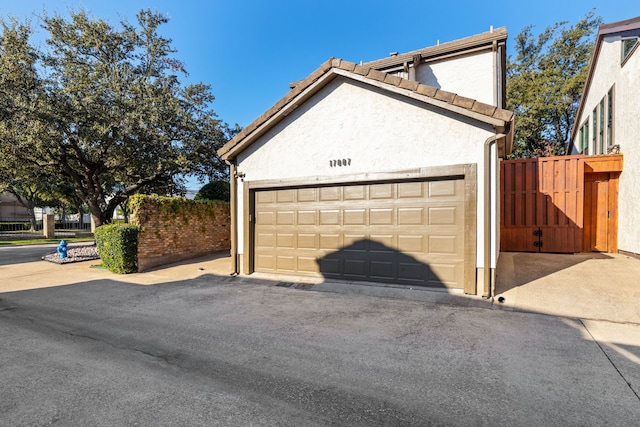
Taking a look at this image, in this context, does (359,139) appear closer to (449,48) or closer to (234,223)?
(234,223)

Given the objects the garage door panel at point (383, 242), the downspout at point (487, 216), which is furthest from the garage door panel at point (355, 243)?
the downspout at point (487, 216)


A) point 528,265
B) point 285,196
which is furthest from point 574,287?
point 285,196

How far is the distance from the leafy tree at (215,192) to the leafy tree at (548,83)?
2104cm

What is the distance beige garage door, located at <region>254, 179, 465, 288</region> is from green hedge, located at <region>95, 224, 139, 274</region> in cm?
405

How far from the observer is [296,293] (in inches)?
268

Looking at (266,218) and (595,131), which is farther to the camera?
(595,131)

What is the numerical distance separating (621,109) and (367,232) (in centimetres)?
977

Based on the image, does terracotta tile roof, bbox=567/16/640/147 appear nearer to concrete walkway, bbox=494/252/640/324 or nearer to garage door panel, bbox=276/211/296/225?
concrete walkway, bbox=494/252/640/324

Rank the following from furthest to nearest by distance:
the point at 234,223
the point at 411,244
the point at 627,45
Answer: the point at 627,45, the point at 234,223, the point at 411,244

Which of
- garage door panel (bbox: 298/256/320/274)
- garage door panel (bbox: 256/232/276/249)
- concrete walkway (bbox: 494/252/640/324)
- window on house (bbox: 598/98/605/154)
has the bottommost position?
concrete walkway (bbox: 494/252/640/324)

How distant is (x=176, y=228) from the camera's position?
1079 centimetres

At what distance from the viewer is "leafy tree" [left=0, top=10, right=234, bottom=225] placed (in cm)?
1120

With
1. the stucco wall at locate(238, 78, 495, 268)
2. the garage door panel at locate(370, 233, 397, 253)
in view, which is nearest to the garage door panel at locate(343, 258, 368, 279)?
the garage door panel at locate(370, 233, 397, 253)

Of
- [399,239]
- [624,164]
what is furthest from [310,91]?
[624,164]
